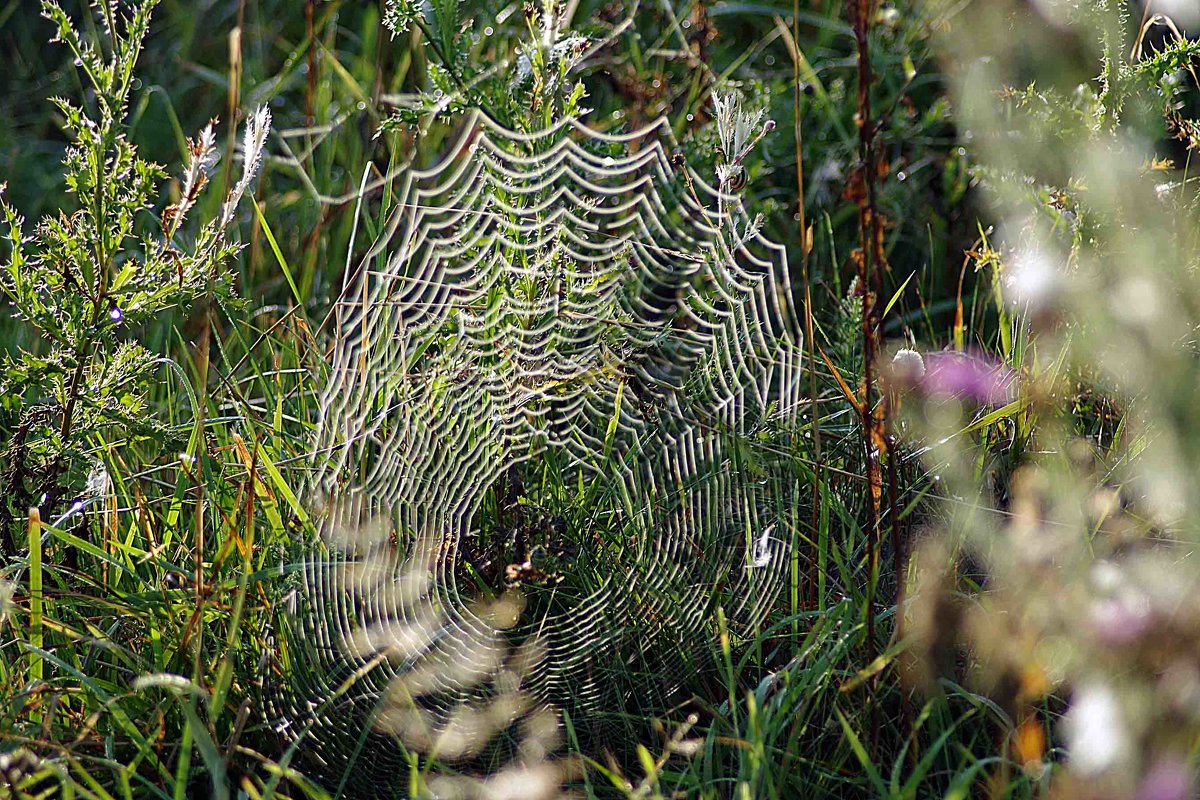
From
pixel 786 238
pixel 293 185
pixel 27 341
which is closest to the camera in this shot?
pixel 27 341

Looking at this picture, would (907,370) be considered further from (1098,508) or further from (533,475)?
(533,475)

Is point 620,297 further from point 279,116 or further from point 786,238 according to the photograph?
point 279,116

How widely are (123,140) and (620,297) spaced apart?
72 centimetres

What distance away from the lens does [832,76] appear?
8.96ft

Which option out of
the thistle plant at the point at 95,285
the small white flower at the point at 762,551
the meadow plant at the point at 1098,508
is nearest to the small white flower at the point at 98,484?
the thistle plant at the point at 95,285

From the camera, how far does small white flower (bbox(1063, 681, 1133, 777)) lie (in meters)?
0.67

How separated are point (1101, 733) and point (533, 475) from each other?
39.7 inches

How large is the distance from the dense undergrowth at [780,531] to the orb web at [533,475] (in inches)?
0.7

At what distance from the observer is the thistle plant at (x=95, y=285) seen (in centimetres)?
137

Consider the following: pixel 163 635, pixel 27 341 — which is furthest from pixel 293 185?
pixel 163 635

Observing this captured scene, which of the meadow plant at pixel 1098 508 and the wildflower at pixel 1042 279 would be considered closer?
the meadow plant at pixel 1098 508

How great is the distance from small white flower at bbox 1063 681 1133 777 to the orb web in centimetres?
65

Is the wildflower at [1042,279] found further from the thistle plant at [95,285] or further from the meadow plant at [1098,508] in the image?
the thistle plant at [95,285]

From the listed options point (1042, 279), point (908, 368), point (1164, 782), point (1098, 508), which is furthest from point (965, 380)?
point (1164, 782)
